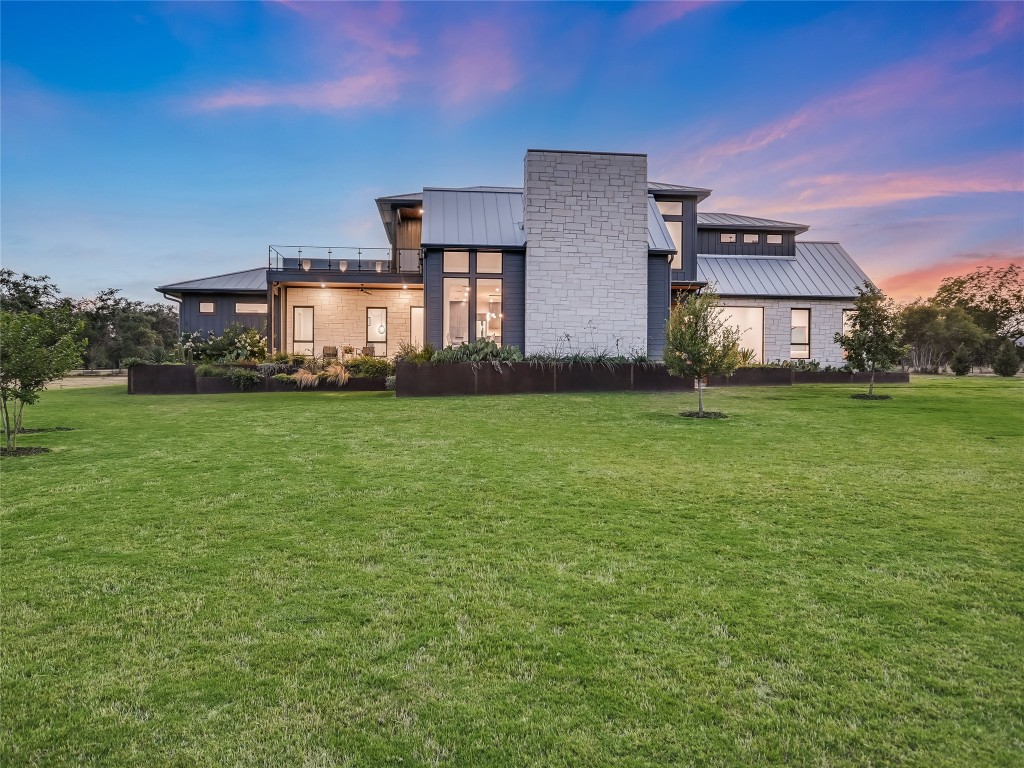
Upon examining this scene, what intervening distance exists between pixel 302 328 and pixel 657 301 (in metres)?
14.6

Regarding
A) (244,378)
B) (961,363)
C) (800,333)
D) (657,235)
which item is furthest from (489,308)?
(961,363)

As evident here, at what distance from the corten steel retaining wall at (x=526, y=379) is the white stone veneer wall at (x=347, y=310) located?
30.4 feet

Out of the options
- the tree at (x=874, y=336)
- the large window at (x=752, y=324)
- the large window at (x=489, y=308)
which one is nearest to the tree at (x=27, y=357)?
the large window at (x=489, y=308)

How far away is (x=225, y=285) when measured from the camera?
995 inches

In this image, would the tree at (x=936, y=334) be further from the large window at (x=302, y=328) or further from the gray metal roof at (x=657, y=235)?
the large window at (x=302, y=328)

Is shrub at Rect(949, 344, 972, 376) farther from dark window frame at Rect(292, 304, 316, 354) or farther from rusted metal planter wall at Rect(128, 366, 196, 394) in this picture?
rusted metal planter wall at Rect(128, 366, 196, 394)

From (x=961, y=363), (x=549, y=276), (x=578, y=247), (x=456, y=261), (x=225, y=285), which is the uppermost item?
(x=225, y=285)

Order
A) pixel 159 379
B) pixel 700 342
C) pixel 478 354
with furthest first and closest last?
pixel 159 379 → pixel 478 354 → pixel 700 342

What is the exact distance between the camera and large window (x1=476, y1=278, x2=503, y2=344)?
16.6m

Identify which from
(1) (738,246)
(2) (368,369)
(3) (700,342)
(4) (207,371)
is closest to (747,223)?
(1) (738,246)

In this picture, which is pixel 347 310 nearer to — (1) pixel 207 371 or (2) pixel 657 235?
(1) pixel 207 371

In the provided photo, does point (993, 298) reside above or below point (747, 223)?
below

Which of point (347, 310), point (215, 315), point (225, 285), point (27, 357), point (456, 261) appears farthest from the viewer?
point (215, 315)

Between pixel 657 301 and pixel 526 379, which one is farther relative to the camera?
pixel 657 301
